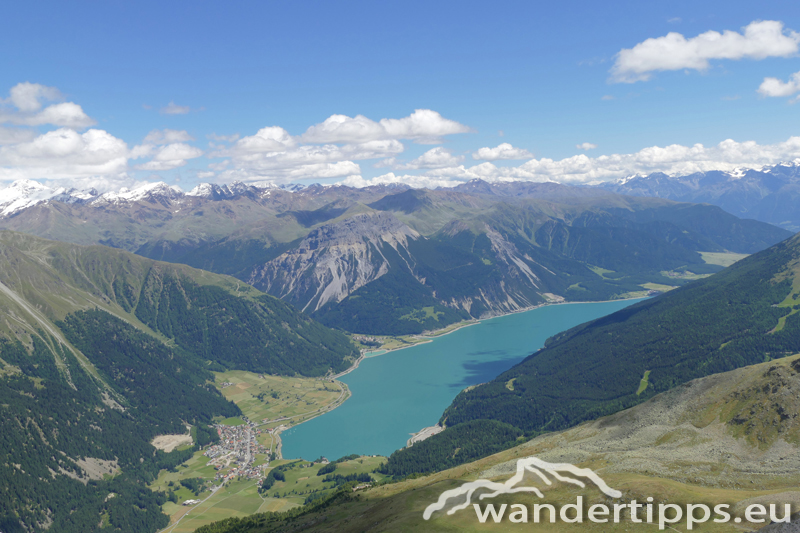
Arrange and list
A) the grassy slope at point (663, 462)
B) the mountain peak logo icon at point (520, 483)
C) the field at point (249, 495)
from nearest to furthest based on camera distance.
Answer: the grassy slope at point (663, 462) → the mountain peak logo icon at point (520, 483) → the field at point (249, 495)

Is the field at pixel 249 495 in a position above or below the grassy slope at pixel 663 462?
below

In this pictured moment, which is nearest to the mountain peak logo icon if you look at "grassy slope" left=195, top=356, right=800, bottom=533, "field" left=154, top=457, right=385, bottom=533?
"grassy slope" left=195, top=356, right=800, bottom=533

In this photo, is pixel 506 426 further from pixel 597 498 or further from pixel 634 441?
pixel 597 498

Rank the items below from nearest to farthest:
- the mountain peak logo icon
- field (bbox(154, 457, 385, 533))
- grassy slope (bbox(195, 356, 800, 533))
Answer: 1. grassy slope (bbox(195, 356, 800, 533))
2. the mountain peak logo icon
3. field (bbox(154, 457, 385, 533))

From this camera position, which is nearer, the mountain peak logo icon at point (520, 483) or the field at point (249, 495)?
the mountain peak logo icon at point (520, 483)

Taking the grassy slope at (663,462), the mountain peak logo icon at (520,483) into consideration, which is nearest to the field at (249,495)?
the grassy slope at (663,462)

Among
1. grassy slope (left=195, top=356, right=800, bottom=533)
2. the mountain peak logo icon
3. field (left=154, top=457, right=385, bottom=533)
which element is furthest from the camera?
field (left=154, top=457, right=385, bottom=533)

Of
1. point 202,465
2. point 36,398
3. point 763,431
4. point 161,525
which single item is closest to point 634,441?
point 763,431

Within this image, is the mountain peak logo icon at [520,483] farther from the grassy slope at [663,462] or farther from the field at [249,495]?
the field at [249,495]

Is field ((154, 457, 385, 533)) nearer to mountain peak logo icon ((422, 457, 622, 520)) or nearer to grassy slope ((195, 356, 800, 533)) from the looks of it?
grassy slope ((195, 356, 800, 533))
